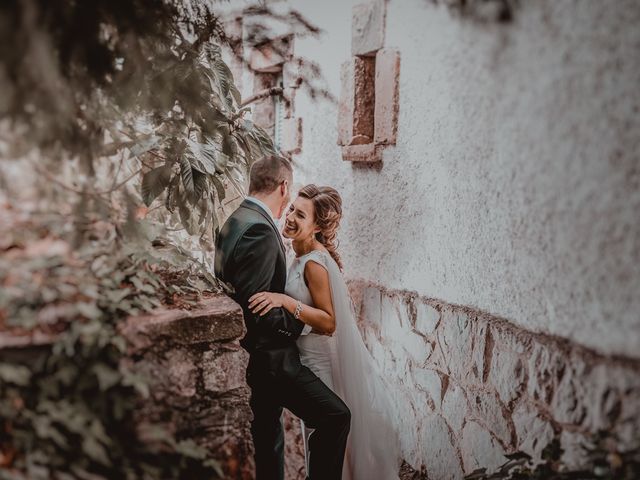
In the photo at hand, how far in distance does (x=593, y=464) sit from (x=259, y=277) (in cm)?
169

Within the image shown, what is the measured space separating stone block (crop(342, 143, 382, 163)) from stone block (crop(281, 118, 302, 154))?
116 centimetres

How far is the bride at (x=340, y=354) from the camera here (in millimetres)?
3334

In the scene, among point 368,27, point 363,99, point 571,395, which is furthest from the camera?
point 363,99

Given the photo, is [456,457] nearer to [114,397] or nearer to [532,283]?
[532,283]

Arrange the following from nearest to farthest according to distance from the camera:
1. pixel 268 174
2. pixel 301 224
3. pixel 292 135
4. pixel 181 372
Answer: pixel 181 372
pixel 268 174
pixel 301 224
pixel 292 135

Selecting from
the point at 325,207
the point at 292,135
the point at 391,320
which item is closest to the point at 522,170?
the point at 325,207

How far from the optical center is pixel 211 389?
238cm

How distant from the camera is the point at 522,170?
2490 mm

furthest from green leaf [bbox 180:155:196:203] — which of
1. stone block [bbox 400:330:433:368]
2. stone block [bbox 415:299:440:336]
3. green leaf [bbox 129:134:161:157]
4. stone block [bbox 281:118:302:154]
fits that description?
stone block [bbox 281:118:302:154]

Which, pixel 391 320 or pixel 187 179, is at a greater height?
pixel 187 179

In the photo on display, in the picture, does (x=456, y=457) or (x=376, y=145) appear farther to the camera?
(x=376, y=145)

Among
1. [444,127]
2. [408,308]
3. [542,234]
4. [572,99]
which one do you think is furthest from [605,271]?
[408,308]

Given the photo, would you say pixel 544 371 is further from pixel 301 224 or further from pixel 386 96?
pixel 386 96

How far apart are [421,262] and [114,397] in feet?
6.48
